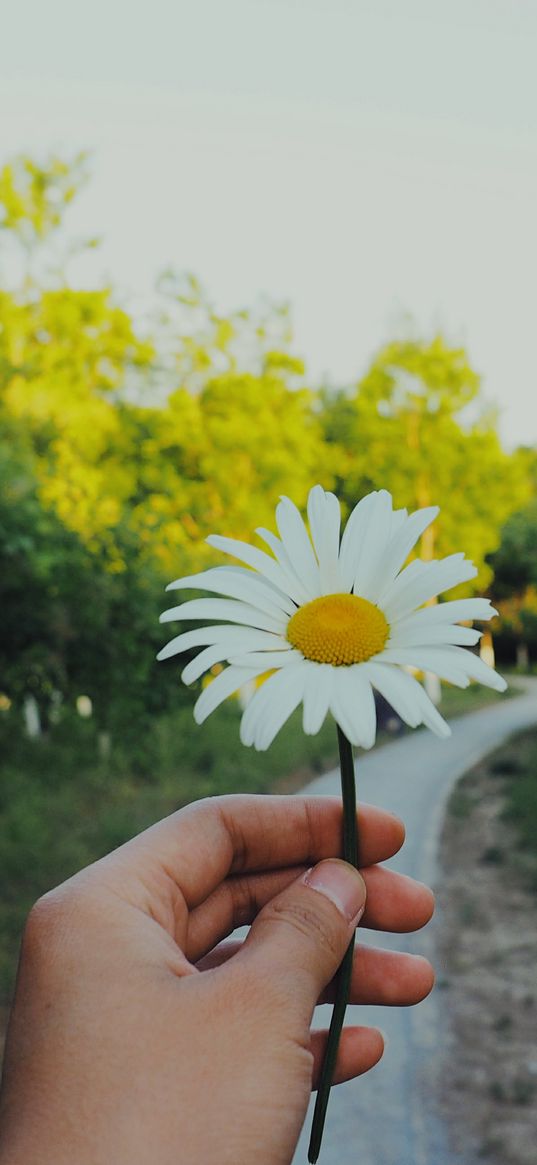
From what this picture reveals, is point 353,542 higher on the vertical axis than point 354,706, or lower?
higher

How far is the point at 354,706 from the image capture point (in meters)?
1.09

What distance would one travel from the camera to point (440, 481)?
19.3 m

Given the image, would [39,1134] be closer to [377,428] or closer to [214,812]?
[214,812]

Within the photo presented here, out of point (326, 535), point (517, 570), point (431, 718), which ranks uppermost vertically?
point (326, 535)

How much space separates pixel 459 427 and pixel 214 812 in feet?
61.2

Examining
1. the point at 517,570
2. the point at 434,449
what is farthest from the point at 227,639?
the point at 517,570

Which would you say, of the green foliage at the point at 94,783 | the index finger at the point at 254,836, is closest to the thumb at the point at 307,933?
the index finger at the point at 254,836

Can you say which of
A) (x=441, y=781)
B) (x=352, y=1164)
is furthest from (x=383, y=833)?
(x=441, y=781)

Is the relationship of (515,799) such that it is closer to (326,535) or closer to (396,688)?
(326,535)

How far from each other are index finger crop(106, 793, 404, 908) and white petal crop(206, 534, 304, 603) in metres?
0.53

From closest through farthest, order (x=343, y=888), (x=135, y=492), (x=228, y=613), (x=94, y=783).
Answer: (x=228, y=613), (x=343, y=888), (x=94, y=783), (x=135, y=492)

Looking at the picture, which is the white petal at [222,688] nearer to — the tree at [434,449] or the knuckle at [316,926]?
the knuckle at [316,926]

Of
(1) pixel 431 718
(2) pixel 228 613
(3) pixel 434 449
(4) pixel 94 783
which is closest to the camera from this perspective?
(1) pixel 431 718

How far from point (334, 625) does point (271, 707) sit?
19 cm
